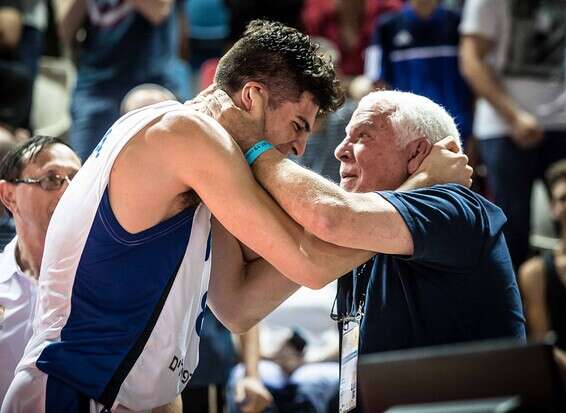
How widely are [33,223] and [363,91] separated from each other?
114 inches

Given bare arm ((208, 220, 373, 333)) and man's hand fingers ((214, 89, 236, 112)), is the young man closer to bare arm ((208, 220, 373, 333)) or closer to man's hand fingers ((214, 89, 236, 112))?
man's hand fingers ((214, 89, 236, 112))

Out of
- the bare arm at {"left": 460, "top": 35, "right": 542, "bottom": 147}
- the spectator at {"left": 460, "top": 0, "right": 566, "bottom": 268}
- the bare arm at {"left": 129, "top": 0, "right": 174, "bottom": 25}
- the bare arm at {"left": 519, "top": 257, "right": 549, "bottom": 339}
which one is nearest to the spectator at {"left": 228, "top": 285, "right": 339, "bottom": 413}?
the bare arm at {"left": 519, "top": 257, "right": 549, "bottom": 339}

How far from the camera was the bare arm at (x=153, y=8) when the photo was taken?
20.2 ft

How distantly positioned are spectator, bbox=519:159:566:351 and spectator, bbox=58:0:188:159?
2122 millimetres

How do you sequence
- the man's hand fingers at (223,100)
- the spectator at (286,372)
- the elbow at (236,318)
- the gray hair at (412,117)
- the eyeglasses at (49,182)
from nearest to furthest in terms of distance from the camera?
1. the man's hand fingers at (223,100)
2. the gray hair at (412,117)
3. the elbow at (236,318)
4. the eyeglasses at (49,182)
5. the spectator at (286,372)

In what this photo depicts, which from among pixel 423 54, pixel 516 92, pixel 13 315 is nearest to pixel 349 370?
pixel 13 315

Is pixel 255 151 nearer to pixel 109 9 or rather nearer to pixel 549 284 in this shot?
pixel 549 284

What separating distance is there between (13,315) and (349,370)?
1.07m

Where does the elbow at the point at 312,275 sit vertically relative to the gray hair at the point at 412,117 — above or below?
below

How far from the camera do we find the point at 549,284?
5.32m

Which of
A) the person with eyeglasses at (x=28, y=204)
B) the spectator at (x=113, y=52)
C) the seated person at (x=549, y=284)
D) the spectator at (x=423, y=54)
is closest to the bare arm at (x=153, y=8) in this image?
the spectator at (x=113, y=52)

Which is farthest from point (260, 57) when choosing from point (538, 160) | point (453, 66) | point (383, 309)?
point (453, 66)

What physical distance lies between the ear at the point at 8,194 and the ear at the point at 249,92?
3.07 feet

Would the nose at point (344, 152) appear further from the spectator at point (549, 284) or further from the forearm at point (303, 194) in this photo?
the spectator at point (549, 284)
